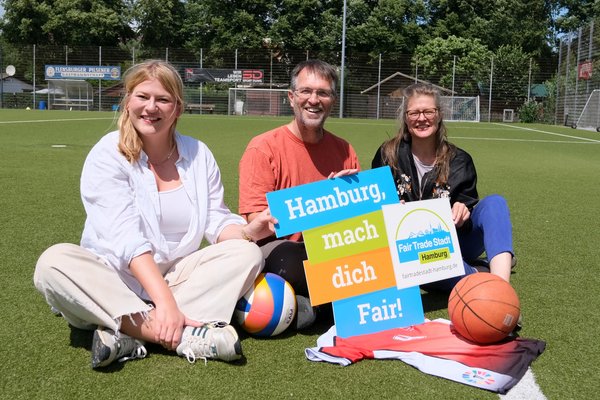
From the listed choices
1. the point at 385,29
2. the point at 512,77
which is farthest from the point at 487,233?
the point at 385,29

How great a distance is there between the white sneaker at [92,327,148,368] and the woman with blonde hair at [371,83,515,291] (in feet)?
5.86

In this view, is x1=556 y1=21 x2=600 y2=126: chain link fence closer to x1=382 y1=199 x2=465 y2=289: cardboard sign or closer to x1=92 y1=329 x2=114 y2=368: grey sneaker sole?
x1=382 y1=199 x2=465 y2=289: cardboard sign

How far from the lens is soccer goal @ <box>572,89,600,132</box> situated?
25.5 m

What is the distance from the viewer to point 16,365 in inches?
107

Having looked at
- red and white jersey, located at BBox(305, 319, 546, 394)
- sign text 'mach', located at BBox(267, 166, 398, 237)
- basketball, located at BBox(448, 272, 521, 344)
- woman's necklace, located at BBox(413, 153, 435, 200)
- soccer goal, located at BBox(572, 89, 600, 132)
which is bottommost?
red and white jersey, located at BBox(305, 319, 546, 394)

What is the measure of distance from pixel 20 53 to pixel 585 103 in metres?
35.0

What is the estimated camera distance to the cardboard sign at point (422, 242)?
3348mm

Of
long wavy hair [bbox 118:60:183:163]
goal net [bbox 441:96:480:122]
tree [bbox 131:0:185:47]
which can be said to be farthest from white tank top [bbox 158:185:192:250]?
tree [bbox 131:0:185:47]

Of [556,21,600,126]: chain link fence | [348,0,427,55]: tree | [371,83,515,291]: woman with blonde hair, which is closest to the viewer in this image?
[371,83,515,291]: woman with blonde hair

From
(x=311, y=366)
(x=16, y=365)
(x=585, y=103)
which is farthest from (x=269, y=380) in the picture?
(x=585, y=103)

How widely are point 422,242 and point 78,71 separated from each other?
135ft

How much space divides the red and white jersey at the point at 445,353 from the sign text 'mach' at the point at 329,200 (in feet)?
1.96

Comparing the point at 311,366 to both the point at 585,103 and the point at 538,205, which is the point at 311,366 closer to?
the point at 538,205

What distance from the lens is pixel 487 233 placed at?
11.7 feet
